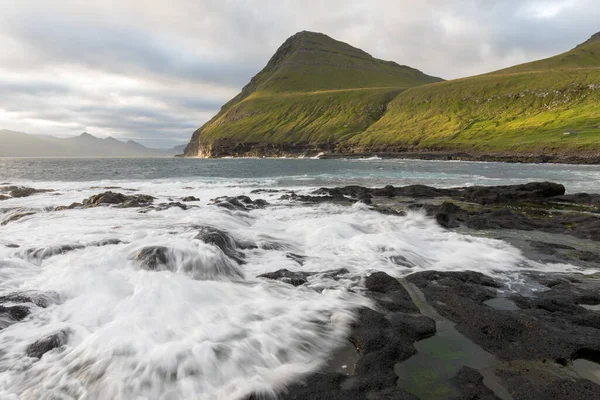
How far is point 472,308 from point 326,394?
13.4ft

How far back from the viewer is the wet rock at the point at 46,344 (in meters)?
5.75

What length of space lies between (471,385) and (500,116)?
442 feet

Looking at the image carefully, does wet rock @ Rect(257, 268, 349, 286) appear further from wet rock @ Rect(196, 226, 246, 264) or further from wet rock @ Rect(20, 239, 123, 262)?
wet rock @ Rect(20, 239, 123, 262)

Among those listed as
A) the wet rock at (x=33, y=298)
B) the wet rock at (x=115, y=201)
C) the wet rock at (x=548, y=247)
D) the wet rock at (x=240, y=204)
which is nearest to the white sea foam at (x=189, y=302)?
the wet rock at (x=33, y=298)

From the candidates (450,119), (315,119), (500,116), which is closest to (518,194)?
(500,116)

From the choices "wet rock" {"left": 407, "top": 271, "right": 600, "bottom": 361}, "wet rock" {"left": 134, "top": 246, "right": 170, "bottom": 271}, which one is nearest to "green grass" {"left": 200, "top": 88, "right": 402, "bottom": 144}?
"wet rock" {"left": 134, "top": 246, "right": 170, "bottom": 271}

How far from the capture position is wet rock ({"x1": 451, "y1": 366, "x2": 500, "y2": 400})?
4540 mm

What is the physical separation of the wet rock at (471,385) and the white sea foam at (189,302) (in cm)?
209

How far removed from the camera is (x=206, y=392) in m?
4.88

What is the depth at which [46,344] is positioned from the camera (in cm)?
595

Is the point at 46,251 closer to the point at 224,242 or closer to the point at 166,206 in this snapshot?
the point at 224,242

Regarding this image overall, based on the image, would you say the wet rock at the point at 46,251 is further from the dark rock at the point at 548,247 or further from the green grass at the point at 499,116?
the green grass at the point at 499,116

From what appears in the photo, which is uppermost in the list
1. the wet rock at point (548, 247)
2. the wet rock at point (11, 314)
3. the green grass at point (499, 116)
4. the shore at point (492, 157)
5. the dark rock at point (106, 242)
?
the green grass at point (499, 116)

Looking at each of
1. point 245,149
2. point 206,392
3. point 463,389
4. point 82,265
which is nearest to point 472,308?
point 463,389
